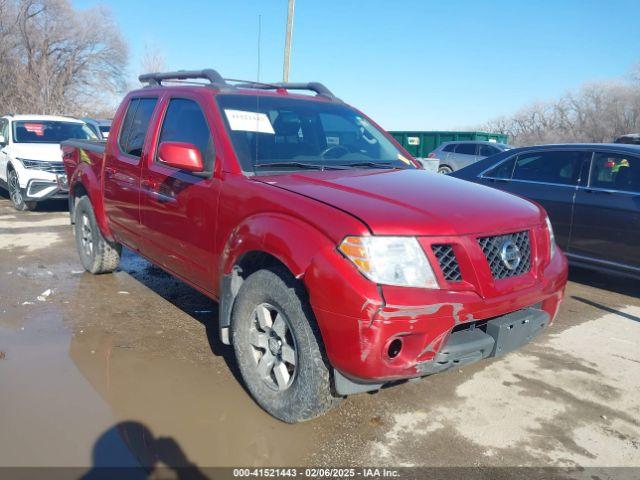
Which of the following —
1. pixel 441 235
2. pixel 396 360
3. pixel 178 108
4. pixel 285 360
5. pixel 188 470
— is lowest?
pixel 188 470

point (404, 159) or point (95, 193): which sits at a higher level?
point (404, 159)

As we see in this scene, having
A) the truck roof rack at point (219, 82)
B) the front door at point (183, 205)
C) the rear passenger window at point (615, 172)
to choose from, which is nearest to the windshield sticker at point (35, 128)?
the truck roof rack at point (219, 82)

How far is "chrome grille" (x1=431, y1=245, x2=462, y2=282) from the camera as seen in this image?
2.42 meters

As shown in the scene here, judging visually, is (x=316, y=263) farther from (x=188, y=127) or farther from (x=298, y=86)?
(x=298, y=86)

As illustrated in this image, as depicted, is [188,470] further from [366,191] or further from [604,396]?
[604,396]

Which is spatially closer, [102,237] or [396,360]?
[396,360]

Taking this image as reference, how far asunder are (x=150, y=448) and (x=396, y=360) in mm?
1334

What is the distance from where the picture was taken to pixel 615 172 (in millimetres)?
5391

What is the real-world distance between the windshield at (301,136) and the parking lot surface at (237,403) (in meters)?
1.47

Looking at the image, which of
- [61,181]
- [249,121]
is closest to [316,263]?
[249,121]

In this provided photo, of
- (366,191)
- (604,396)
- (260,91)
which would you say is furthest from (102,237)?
(604,396)

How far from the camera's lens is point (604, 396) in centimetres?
329

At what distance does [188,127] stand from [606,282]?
5095mm

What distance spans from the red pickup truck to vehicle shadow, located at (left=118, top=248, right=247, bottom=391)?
542mm
